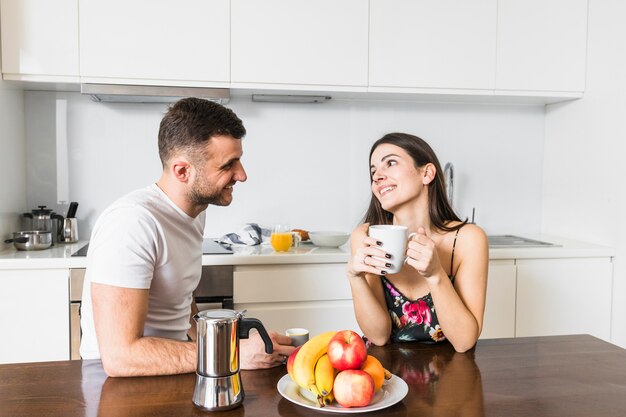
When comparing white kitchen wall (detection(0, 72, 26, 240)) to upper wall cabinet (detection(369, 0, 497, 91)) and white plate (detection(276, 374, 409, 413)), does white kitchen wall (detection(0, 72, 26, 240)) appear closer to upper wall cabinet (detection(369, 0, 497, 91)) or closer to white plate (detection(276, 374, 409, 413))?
upper wall cabinet (detection(369, 0, 497, 91))

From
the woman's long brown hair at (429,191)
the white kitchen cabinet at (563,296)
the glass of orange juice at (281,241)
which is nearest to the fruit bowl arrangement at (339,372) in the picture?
the woman's long brown hair at (429,191)

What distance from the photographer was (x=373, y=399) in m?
1.02

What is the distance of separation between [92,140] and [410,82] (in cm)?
165

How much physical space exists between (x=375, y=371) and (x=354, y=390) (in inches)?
2.7

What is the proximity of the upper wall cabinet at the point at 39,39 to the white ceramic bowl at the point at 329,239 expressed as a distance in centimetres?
134

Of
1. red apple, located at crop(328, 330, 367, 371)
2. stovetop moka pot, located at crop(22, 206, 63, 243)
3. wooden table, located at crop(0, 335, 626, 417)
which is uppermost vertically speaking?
stovetop moka pot, located at crop(22, 206, 63, 243)

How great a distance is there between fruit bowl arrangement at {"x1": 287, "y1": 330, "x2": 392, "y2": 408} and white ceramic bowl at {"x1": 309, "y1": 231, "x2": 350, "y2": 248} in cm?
169

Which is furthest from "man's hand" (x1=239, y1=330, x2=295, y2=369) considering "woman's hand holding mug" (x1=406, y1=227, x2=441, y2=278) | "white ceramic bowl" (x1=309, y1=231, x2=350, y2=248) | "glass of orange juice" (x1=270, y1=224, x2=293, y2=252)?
"white ceramic bowl" (x1=309, y1=231, x2=350, y2=248)

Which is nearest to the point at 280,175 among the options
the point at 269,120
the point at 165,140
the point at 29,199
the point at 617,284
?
the point at 269,120

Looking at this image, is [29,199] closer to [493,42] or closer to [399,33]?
[399,33]

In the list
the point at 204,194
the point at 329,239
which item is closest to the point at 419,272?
the point at 204,194

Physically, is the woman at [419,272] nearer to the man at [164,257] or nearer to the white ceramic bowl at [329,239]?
the man at [164,257]

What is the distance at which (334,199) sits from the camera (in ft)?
10.3

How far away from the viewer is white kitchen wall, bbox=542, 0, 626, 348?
274 centimetres
